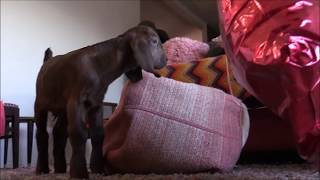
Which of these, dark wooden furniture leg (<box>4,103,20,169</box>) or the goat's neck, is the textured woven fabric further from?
dark wooden furniture leg (<box>4,103,20,169</box>)

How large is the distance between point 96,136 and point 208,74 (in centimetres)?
54

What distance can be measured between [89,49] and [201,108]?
0.28m

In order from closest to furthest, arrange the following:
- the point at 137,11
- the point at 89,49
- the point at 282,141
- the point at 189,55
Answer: the point at 89,49 < the point at 282,141 < the point at 189,55 < the point at 137,11

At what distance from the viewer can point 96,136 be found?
1.05 m

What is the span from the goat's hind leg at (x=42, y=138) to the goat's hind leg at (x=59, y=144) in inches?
0.9

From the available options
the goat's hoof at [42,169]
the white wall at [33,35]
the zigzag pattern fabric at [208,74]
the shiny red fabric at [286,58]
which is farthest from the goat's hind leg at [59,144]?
the white wall at [33,35]

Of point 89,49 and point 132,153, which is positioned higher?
point 89,49

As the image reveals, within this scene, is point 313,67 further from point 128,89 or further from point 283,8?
point 128,89

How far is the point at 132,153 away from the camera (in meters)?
1.02

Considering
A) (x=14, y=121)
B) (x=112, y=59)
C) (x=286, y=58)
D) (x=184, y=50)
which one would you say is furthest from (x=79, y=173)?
(x=14, y=121)

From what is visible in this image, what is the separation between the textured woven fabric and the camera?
1012 millimetres

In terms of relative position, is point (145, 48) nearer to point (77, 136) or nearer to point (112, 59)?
point (112, 59)

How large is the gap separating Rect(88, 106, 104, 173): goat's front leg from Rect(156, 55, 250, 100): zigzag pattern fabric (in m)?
0.40

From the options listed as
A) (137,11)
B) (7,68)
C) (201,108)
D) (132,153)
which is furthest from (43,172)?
(137,11)
